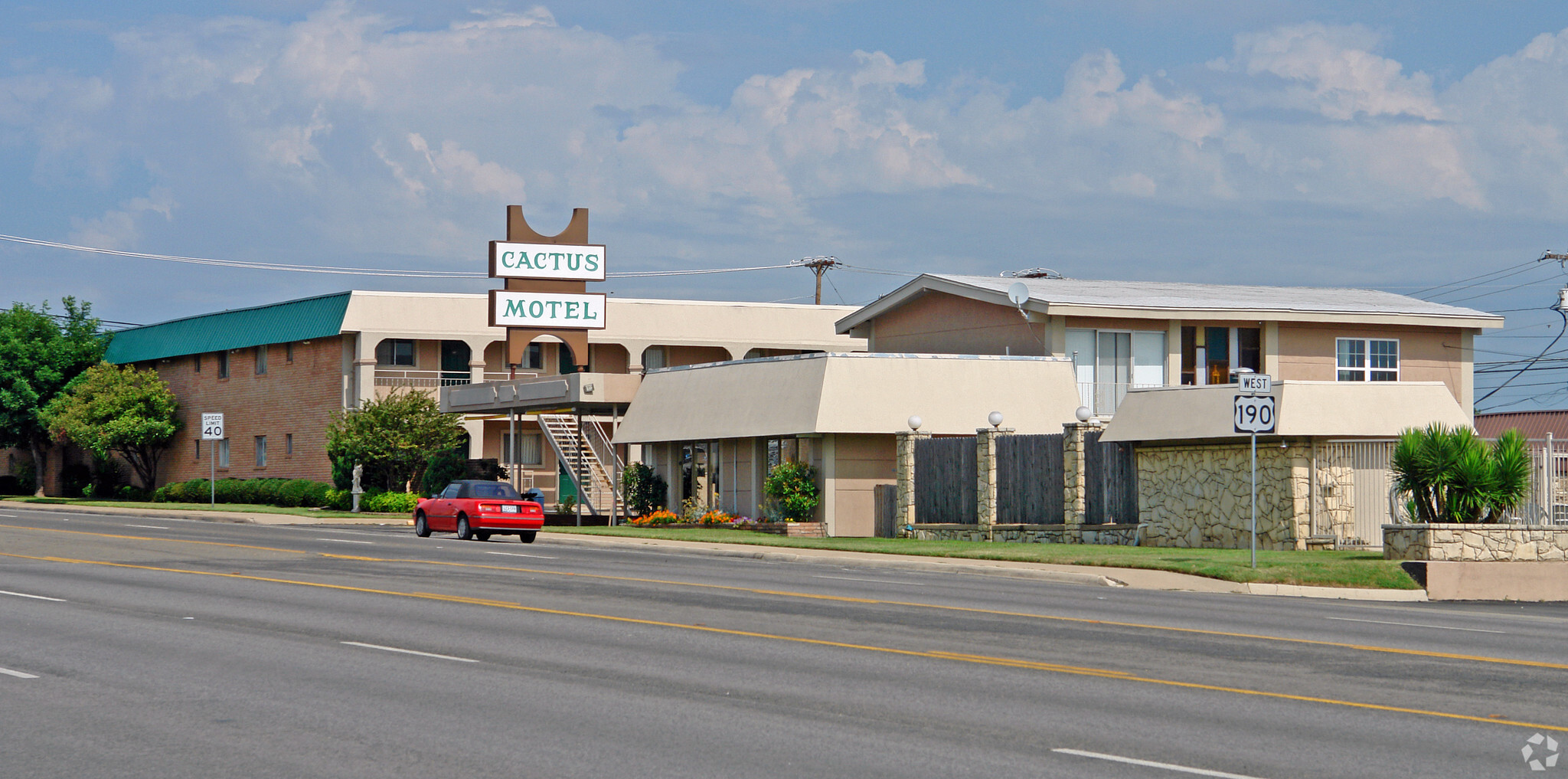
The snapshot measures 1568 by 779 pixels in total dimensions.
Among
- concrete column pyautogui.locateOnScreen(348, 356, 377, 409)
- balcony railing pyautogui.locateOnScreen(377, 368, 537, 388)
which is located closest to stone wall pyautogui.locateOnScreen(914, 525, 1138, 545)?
balcony railing pyautogui.locateOnScreen(377, 368, 537, 388)

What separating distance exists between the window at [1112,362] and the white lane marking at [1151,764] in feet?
99.5

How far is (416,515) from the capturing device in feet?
121

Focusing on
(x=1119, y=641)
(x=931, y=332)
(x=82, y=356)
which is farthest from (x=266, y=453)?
(x=1119, y=641)

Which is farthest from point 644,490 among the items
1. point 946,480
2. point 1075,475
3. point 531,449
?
point 531,449

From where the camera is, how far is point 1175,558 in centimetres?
2625

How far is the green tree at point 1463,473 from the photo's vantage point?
2520cm

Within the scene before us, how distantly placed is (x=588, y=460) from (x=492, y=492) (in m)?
14.3

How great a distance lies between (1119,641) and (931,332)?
94.5 feet

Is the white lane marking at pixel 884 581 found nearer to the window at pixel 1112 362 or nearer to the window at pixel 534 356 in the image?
the window at pixel 1112 362

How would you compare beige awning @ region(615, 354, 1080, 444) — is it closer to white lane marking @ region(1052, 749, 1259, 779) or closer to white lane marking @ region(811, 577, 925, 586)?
white lane marking @ region(811, 577, 925, 586)

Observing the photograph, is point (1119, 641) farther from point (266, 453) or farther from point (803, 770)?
point (266, 453)

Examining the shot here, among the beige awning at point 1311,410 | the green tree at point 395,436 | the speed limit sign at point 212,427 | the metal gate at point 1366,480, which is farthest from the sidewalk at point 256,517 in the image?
the metal gate at point 1366,480

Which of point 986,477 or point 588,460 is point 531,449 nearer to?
point 588,460

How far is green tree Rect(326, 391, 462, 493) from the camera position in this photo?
50.9m
